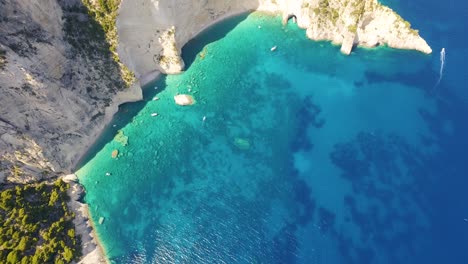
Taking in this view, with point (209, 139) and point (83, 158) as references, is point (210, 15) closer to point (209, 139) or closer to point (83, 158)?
point (209, 139)

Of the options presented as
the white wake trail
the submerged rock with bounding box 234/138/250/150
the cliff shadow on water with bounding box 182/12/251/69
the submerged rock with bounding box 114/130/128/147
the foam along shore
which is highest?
the cliff shadow on water with bounding box 182/12/251/69

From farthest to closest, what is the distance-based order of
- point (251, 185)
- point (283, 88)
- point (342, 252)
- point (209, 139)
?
point (283, 88), point (209, 139), point (251, 185), point (342, 252)

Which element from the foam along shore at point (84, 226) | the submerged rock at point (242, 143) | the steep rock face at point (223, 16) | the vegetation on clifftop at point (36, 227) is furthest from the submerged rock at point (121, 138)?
the submerged rock at point (242, 143)

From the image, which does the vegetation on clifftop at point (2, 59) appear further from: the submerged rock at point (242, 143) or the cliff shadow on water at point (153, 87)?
the submerged rock at point (242, 143)

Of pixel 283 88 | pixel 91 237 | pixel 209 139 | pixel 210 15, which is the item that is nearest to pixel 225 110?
pixel 209 139

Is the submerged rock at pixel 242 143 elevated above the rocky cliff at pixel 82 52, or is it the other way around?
the rocky cliff at pixel 82 52

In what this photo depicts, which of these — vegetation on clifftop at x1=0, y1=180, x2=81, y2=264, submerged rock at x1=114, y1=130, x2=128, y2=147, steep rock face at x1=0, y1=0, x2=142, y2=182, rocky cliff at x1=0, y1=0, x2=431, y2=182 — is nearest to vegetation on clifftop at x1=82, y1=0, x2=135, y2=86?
rocky cliff at x1=0, y1=0, x2=431, y2=182

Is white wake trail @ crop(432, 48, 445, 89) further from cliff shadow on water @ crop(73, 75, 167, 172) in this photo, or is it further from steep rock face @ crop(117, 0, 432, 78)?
cliff shadow on water @ crop(73, 75, 167, 172)
